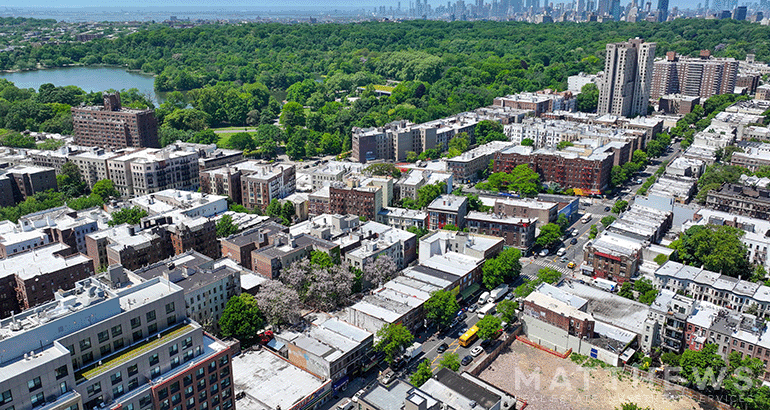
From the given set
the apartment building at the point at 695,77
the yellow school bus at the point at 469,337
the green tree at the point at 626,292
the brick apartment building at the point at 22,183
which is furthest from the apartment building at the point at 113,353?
the apartment building at the point at 695,77

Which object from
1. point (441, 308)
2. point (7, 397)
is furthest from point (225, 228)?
point (7, 397)

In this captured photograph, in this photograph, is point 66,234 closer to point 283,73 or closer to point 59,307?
point 59,307

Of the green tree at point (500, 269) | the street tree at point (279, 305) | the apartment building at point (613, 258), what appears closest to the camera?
the street tree at point (279, 305)

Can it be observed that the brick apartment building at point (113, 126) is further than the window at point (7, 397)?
Yes

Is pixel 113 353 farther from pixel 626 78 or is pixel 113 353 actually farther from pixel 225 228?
pixel 626 78

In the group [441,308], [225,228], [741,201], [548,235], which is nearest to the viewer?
[441,308]

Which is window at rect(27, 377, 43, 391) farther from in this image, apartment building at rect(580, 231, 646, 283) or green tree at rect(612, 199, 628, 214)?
green tree at rect(612, 199, 628, 214)

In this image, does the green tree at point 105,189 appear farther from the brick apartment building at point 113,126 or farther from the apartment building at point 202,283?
the apartment building at point 202,283
